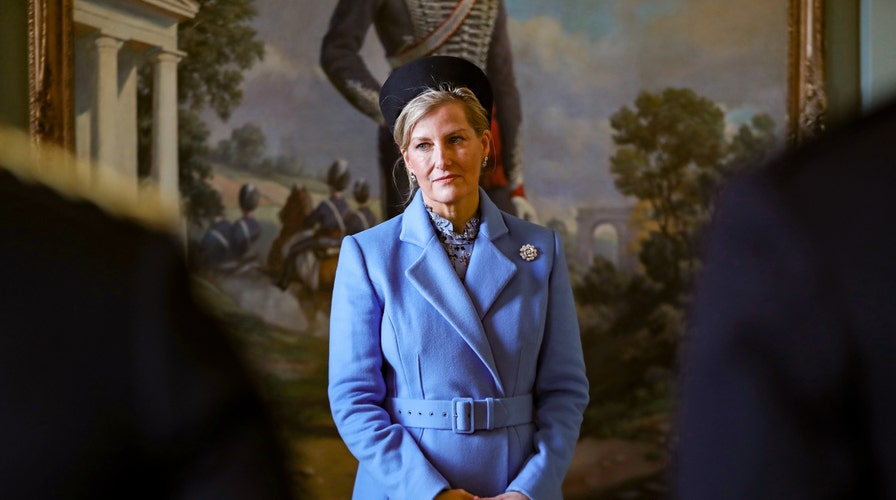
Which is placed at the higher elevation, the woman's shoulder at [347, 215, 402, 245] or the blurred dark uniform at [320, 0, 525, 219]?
the blurred dark uniform at [320, 0, 525, 219]

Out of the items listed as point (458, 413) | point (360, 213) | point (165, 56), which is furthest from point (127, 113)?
point (458, 413)

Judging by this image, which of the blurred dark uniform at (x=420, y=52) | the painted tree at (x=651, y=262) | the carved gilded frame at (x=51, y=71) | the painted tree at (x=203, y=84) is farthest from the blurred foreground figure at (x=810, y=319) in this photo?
the painted tree at (x=651, y=262)

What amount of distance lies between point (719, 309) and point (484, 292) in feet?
6.70

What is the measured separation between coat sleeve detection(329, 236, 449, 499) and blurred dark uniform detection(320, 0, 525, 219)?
104 inches

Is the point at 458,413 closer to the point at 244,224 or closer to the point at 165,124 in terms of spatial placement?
the point at 244,224

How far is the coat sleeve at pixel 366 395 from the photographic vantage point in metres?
2.38

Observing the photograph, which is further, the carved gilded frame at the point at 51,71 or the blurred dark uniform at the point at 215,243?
the blurred dark uniform at the point at 215,243

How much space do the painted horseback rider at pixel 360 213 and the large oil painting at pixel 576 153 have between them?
0.05 meters

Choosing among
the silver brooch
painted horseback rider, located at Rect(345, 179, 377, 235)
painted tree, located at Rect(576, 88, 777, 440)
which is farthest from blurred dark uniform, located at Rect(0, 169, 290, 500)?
painted tree, located at Rect(576, 88, 777, 440)

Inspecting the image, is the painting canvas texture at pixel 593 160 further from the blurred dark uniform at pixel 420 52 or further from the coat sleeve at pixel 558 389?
the coat sleeve at pixel 558 389

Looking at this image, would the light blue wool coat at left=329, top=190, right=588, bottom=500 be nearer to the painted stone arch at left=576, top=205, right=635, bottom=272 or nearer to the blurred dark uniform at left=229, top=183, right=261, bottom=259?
the blurred dark uniform at left=229, top=183, right=261, bottom=259

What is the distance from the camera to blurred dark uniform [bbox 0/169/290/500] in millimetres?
436

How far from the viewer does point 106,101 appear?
4840 millimetres

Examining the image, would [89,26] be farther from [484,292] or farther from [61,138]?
Answer: [484,292]
